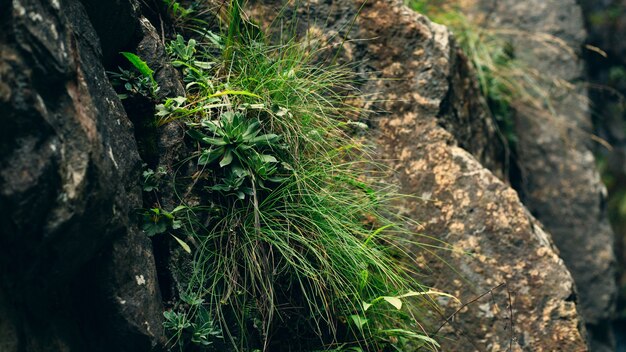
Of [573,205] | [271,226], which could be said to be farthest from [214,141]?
[573,205]

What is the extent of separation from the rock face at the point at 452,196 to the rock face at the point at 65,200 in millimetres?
1111

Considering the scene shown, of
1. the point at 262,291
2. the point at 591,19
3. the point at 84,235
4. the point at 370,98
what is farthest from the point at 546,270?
the point at 591,19

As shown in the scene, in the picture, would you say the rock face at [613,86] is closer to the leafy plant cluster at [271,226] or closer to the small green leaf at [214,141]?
the leafy plant cluster at [271,226]

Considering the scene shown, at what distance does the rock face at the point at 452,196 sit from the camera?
268 centimetres

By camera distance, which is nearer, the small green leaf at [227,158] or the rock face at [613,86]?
the small green leaf at [227,158]

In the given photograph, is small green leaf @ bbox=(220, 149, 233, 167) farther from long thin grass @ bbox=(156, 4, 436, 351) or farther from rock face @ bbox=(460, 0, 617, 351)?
rock face @ bbox=(460, 0, 617, 351)

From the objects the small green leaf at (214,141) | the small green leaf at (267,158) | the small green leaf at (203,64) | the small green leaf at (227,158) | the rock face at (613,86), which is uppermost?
the small green leaf at (203,64)

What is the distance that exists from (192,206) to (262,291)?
34 cm

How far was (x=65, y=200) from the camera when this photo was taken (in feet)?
5.55

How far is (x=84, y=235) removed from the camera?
5.84 feet

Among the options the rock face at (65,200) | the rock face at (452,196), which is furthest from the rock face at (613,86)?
the rock face at (65,200)

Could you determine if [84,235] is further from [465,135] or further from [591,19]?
[591,19]

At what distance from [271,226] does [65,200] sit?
0.79 m

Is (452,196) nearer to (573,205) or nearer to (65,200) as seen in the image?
(65,200)
